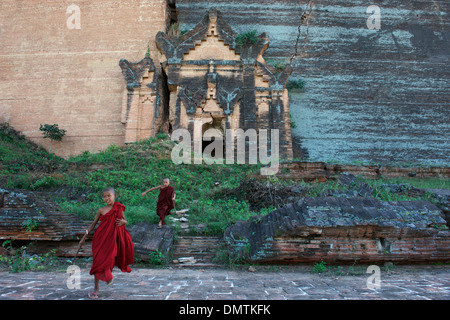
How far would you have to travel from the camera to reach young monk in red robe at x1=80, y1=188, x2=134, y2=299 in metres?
3.41

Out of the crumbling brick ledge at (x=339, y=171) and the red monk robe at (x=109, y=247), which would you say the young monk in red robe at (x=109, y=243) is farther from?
the crumbling brick ledge at (x=339, y=171)

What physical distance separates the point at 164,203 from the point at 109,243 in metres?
2.99

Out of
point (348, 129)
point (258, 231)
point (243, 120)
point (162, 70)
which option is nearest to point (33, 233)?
point (258, 231)

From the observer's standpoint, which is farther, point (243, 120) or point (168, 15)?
point (168, 15)

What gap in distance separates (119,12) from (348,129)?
13.4 meters

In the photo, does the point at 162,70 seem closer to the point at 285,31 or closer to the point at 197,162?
the point at 197,162

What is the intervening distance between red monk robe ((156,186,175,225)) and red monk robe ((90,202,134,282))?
260 centimetres

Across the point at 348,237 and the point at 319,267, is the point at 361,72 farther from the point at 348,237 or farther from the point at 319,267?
the point at 319,267

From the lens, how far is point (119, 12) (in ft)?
54.5

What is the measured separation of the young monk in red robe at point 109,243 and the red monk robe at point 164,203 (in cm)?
260

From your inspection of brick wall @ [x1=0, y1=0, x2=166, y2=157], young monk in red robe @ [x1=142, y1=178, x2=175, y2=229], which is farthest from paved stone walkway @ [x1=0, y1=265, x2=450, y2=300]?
brick wall @ [x1=0, y1=0, x2=166, y2=157]

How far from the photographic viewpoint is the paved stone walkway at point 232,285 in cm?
314

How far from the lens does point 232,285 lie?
12.3 feet

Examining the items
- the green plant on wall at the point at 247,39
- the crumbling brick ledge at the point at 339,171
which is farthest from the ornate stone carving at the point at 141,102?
the crumbling brick ledge at the point at 339,171
